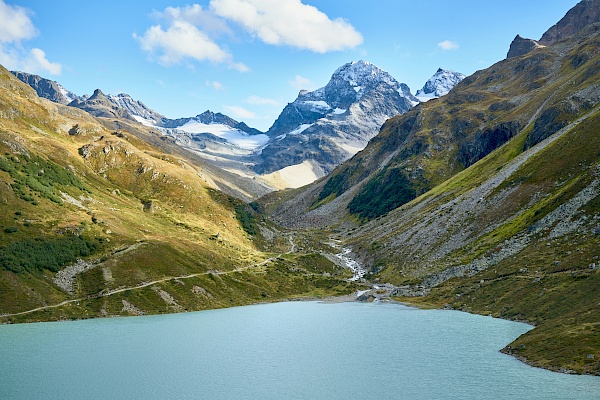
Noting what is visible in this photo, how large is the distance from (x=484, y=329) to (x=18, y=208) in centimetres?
12558

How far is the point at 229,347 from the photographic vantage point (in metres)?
84.0

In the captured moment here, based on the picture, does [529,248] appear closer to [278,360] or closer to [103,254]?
[278,360]

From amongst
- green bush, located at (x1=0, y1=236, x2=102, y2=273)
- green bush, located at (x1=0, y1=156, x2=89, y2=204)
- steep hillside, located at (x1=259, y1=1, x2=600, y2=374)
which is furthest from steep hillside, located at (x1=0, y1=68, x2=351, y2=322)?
steep hillside, located at (x1=259, y1=1, x2=600, y2=374)

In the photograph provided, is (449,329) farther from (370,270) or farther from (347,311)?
(370,270)

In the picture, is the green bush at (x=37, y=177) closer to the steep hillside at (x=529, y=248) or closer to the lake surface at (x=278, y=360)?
the lake surface at (x=278, y=360)

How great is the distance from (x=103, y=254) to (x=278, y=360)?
253 feet

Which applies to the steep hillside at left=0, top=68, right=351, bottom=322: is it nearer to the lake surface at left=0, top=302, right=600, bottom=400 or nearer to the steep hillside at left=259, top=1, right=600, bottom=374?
the lake surface at left=0, top=302, right=600, bottom=400

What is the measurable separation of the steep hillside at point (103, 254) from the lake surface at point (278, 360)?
33.8 ft

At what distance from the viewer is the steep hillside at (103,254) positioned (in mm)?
109625

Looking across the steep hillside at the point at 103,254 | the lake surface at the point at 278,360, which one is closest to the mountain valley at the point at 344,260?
the steep hillside at the point at 103,254

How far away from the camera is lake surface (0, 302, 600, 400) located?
2237 inches

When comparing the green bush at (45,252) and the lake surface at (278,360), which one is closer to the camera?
the lake surface at (278,360)

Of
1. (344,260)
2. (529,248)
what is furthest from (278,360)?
(344,260)

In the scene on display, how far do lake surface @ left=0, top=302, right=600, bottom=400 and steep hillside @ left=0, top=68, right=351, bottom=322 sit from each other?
33.8ft
